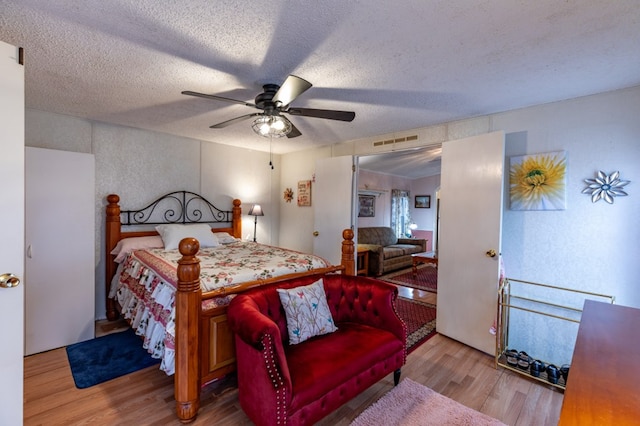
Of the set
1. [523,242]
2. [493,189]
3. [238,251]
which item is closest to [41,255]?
[238,251]

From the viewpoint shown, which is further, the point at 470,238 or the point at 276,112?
the point at 470,238

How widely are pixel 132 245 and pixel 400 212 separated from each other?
673 centimetres

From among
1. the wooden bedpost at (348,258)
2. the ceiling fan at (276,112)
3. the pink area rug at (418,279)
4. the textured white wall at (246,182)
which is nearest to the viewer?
the ceiling fan at (276,112)

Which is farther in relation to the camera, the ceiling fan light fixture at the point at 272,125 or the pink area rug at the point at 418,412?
the ceiling fan light fixture at the point at 272,125

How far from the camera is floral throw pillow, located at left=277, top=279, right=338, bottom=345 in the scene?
6.58 feet

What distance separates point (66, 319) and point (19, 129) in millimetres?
2387

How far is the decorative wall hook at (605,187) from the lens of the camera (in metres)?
2.38

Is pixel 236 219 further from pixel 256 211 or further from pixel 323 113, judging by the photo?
pixel 323 113

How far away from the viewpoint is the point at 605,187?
2.44m

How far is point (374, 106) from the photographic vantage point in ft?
9.45

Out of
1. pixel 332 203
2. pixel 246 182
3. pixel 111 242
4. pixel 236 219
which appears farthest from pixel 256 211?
pixel 111 242

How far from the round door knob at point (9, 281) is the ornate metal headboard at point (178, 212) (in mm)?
2542

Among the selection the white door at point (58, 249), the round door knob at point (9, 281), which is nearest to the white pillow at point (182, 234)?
the white door at point (58, 249)

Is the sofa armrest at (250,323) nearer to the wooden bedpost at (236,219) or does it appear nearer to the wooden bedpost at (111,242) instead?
the wooden bedpost at (111,242)
